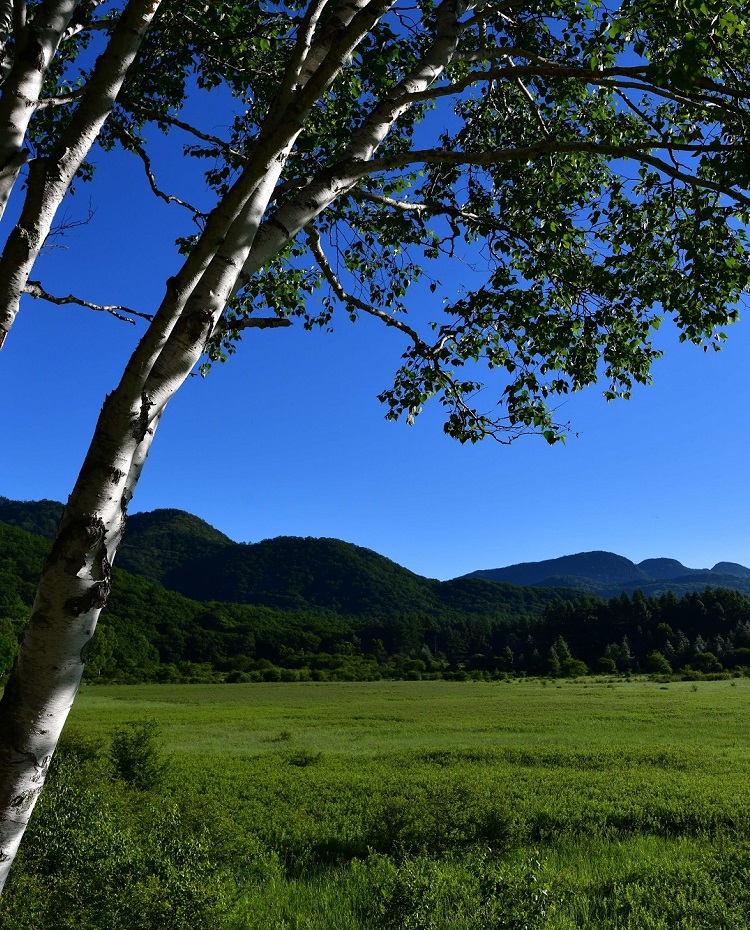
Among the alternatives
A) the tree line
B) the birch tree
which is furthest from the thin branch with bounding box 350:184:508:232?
the tree line

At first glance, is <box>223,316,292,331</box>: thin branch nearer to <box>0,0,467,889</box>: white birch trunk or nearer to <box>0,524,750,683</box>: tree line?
<box>0,0,467,889</box>: white birch trunk

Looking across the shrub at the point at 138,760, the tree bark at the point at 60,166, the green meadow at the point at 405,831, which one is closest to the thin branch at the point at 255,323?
the tree bark at the point at 60,166

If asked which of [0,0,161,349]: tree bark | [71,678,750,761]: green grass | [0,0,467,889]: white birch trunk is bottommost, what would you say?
[71,678,750,761]: green grass

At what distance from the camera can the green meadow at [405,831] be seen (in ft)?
23.6

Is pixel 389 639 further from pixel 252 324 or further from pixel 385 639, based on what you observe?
pixel 252 324

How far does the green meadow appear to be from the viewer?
7207 millimetres

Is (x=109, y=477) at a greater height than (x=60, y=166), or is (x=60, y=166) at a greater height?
(x=60, y=166)

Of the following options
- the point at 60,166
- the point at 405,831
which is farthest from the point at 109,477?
the point at 405,831

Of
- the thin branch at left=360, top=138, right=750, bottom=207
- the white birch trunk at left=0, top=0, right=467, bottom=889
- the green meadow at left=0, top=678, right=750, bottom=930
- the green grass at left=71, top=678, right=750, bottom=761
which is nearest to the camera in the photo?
the white birch trunk at left=0, top=0, right=467, bottom=889

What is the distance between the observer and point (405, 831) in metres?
15.4

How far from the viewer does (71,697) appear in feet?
9.62

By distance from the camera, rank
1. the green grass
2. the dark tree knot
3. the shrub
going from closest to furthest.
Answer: the dark tree knot → the shrub → the green grass

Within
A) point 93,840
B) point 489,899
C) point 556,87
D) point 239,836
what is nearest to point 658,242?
point 556,87

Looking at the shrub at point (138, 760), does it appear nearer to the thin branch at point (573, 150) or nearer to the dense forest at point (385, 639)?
the thin branch at point (573, 150)
